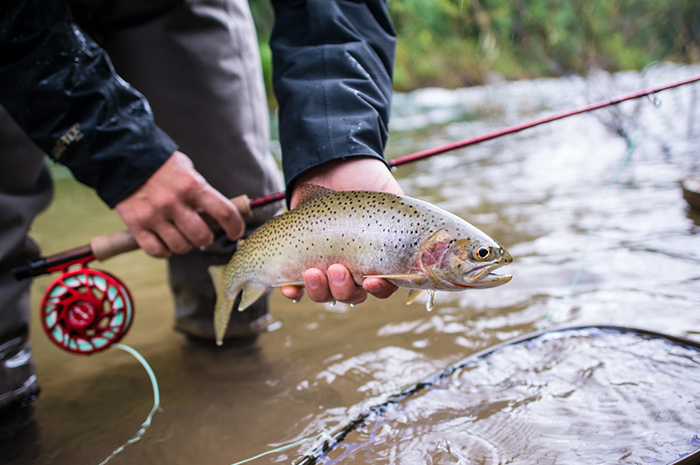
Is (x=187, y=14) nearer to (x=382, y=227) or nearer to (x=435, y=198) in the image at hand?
(x=382, y=227)

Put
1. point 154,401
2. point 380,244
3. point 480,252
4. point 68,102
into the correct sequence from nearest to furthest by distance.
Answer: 1. point 480,252
2. point 380,244
3. point 68,102
4. point 154,401

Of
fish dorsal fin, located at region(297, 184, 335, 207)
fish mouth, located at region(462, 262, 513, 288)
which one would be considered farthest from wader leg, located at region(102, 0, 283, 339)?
fish mouth, located at region(462, 262, 513, 288)

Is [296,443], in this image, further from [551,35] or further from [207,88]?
[551,35]

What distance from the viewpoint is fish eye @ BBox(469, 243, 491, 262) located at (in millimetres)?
1292

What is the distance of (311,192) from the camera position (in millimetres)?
1582

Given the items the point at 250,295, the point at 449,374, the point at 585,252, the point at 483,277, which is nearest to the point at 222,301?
the point at 250,295

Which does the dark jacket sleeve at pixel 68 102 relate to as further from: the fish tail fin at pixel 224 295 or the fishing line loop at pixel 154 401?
the fishing line loop at pixel 154 401

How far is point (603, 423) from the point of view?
156 cm

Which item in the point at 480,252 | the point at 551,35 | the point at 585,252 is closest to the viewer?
the point at 480,252

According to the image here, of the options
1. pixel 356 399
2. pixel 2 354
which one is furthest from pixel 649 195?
pixel 2 354

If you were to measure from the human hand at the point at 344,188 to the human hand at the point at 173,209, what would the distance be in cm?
29

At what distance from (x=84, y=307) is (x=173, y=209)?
0.65m

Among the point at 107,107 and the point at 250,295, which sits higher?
the point at 107,107

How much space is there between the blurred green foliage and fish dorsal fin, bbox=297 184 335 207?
554cm
